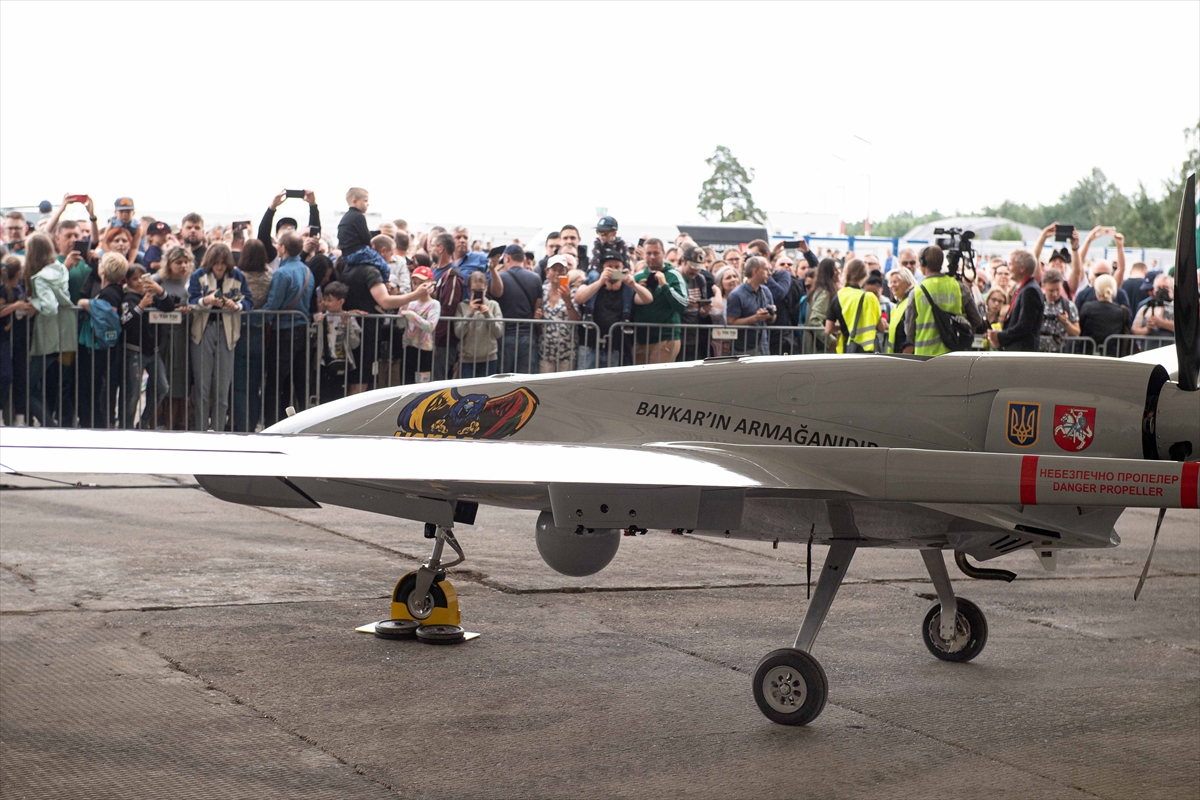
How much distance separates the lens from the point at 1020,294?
11758mm

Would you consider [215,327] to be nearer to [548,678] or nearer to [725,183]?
[548,678]

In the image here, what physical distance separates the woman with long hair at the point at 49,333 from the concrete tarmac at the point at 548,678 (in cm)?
289

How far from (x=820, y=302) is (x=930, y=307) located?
8.07ft

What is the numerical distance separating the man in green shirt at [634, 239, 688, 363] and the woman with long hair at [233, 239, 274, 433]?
376 centimetres

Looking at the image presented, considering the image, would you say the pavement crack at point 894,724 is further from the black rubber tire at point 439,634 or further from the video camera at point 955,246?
the video camera at point 955,246

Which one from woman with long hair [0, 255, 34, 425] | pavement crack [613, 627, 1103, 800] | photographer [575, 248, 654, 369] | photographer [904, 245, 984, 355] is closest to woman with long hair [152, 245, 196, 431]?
woman with long hair [0, 255, 34, 425]

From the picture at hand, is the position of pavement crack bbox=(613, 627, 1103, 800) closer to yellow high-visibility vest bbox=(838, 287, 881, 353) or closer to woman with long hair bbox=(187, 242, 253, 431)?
yellow high-visibility vest bbox=(838, 287, 881, 353)

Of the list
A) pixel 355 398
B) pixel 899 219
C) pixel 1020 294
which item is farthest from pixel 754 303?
pixel 899 219

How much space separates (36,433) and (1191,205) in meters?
4.12

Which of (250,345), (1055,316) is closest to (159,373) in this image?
(250,345)

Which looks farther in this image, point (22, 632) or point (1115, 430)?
point (22, 632)

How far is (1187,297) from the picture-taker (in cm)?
466

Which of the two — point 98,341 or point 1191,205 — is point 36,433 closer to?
point 1191,205

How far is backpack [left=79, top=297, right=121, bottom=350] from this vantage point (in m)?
11.4
